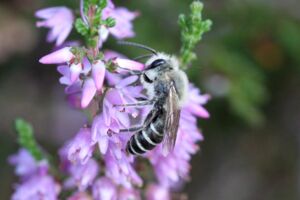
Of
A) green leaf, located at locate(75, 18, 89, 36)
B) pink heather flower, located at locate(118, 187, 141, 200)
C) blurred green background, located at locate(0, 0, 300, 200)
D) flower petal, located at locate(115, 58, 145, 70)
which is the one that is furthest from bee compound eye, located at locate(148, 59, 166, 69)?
blurred green background, located at locate(0, 0, 300, 200)

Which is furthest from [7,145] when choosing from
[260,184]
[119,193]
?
[119,193]

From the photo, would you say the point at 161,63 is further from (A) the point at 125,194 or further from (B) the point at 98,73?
(A) the point at 125,194

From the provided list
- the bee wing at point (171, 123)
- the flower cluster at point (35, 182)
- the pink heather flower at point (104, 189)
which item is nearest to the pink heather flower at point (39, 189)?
the flower cluster at point (35, 182)

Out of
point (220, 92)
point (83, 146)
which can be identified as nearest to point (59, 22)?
point (83, 146)

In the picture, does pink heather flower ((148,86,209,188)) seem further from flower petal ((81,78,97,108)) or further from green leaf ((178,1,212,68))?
flower petal ((81,78,97,108))

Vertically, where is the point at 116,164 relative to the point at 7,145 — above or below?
below

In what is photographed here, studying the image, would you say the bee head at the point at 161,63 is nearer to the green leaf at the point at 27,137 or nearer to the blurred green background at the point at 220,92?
the green leaf at the point at 27,137

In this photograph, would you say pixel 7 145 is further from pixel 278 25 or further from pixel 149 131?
pixel 149 131
